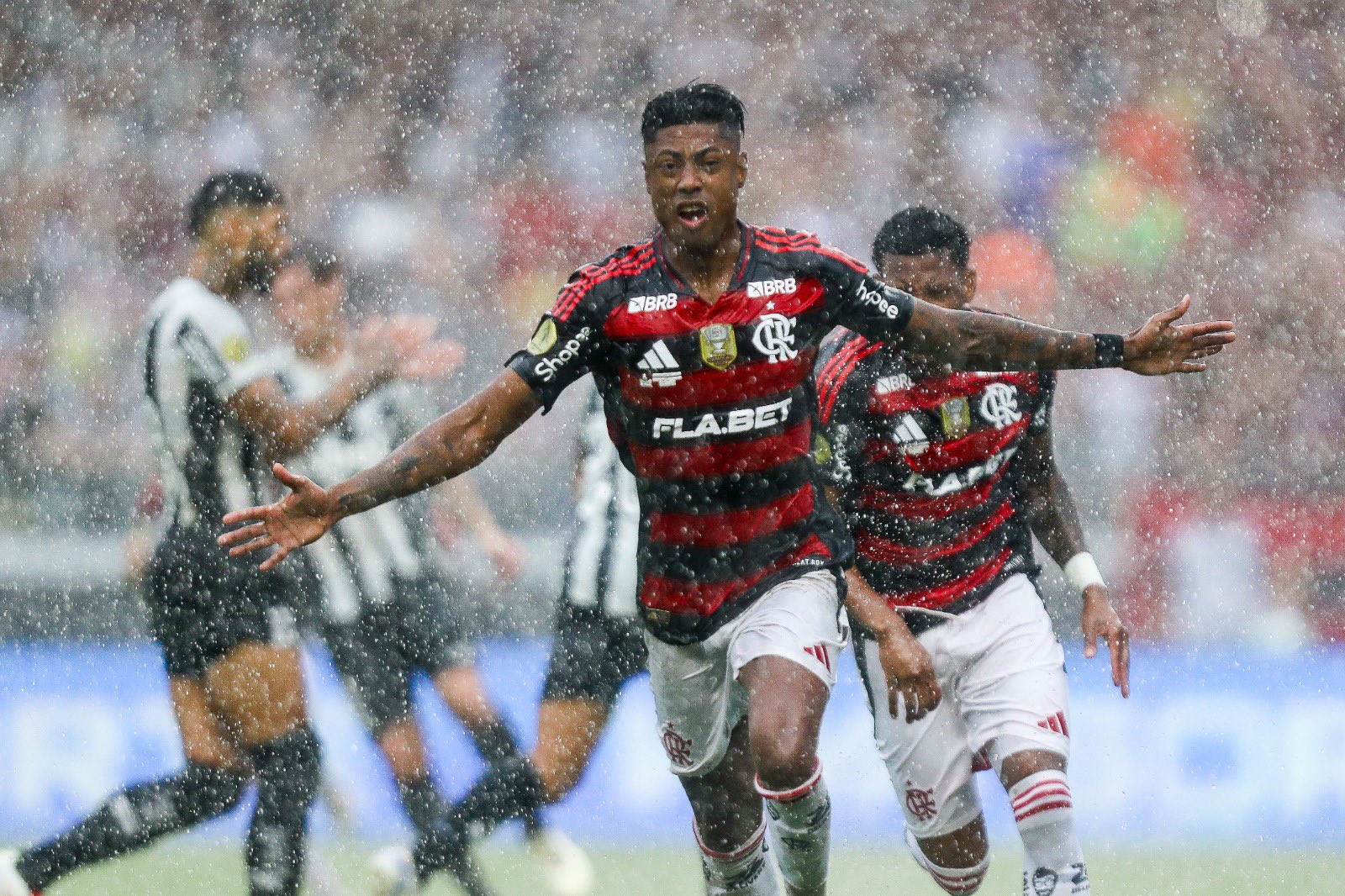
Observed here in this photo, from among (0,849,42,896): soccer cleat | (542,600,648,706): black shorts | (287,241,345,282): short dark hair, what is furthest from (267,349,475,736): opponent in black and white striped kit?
(287,241,345,282): short dark hair

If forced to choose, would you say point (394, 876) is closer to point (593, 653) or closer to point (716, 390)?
point (593, 653)

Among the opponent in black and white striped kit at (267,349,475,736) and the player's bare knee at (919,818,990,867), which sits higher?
the opponent in black and white striped kit at (267,349,475,736)

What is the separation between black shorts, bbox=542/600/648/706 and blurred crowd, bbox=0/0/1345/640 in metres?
3.98

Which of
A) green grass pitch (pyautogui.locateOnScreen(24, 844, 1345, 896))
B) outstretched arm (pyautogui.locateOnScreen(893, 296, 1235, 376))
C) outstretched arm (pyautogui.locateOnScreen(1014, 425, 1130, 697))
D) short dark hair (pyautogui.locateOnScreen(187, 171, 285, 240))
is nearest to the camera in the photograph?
outstretched arm (pyautogui.locateOnScreen(893, 296, 1235, 376))

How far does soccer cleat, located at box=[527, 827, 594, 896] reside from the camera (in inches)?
204

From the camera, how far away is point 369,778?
6.08 metres

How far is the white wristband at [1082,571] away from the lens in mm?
4195

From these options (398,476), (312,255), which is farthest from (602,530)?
(312,255)

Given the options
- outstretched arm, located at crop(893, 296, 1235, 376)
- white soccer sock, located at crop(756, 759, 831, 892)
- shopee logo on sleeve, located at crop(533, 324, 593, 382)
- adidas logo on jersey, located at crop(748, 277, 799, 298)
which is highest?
adidas logo on jersey, located at crop(748, 277, 799, 298)

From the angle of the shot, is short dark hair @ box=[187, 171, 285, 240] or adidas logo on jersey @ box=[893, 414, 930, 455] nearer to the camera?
adidas logo on jersey @ box=[893, 414, 930, 455]

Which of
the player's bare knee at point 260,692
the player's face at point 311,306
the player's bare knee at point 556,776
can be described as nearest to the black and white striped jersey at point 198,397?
the player's bare knee at point 260,692

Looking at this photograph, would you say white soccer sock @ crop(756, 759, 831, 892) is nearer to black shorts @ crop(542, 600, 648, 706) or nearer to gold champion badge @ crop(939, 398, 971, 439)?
gold champion badge @ crop(939, 398, 971, 439)

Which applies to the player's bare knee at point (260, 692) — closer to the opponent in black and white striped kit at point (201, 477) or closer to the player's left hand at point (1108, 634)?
the opponent in black and white striped kit at point (201, 477)

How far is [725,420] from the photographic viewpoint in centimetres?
354
